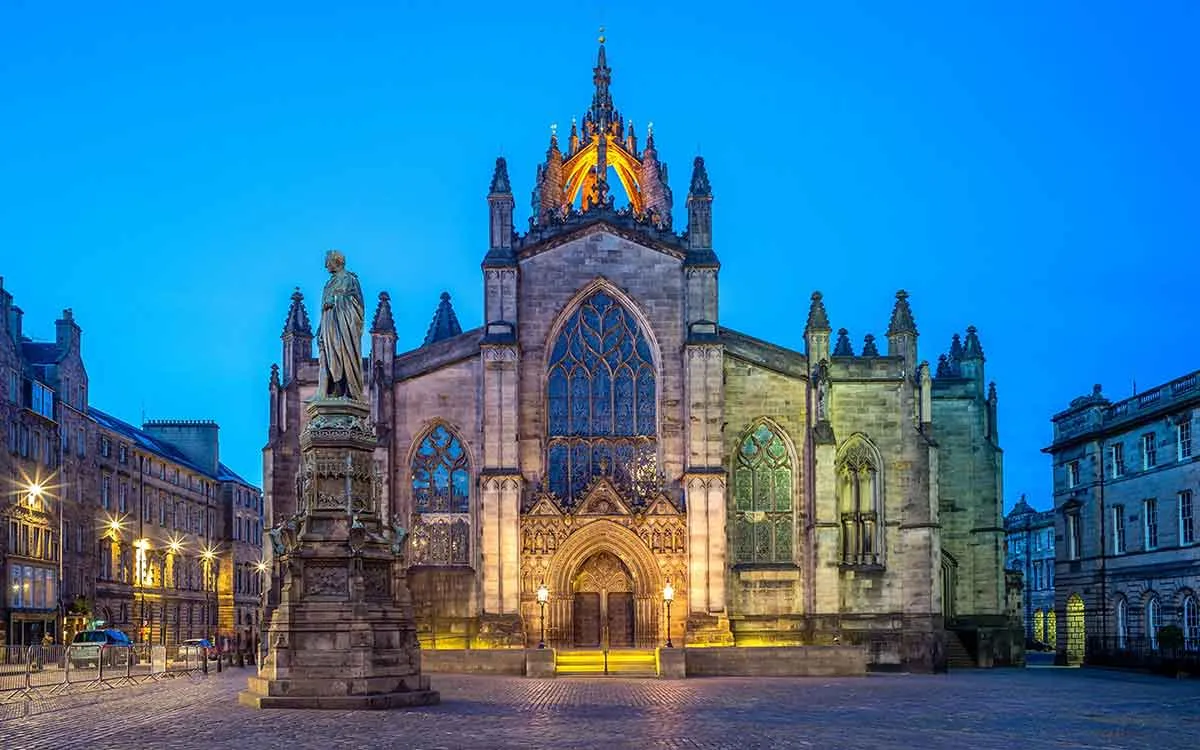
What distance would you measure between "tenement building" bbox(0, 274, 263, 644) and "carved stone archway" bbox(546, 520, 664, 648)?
2432cm

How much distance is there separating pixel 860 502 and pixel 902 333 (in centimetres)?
618

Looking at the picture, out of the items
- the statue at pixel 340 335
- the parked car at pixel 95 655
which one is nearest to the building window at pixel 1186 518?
the statue at pixel 340 335

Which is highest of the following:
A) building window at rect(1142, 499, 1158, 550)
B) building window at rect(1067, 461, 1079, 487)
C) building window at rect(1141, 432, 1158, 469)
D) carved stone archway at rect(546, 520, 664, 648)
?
building window at rect(1141, 432, 1158, 469)

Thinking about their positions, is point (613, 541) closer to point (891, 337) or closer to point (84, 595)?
point (891, 337)

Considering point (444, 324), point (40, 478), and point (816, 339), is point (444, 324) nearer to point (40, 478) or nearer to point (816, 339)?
point (40, 478)

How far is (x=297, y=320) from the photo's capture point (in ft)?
162

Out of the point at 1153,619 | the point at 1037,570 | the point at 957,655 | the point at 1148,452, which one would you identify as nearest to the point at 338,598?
the point at 957,655

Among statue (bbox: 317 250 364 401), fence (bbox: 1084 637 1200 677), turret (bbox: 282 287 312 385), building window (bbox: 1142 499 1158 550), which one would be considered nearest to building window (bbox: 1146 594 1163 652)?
fence (bbox: 1084 637 1200 677)

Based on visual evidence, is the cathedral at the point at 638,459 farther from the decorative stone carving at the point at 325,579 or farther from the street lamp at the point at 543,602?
the decorative stone carving at the point at 325,579

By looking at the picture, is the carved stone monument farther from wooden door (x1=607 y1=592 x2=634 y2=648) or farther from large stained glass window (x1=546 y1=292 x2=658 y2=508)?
wooden door (x1=607 y1=592 x2=634 y2=648)

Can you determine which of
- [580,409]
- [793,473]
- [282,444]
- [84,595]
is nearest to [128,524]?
[84,595]

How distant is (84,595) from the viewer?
67.2 meters

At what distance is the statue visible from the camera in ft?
86.2

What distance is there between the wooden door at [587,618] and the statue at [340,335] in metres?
23.4
